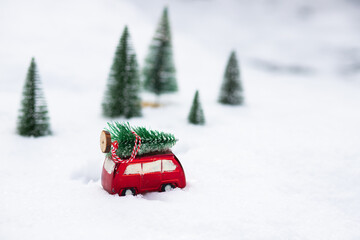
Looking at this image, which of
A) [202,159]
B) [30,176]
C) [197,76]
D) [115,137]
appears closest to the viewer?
[115,137]

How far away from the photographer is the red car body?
7910 millimetres

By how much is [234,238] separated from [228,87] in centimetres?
1394

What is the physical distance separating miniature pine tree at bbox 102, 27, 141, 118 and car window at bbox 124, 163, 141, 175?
7.88 m

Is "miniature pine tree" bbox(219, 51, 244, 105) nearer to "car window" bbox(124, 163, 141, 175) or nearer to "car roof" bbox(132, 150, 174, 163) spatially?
"car roof" bbox(132, 150, 174, 163)

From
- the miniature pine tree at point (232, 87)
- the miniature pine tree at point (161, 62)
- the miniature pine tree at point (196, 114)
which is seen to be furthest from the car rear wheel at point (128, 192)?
the miniature pine tree at point (232, 87)

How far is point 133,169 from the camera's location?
8.01 m

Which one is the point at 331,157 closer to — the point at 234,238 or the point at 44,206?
the point at 234,238

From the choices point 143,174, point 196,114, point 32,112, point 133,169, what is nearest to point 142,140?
point 133,169

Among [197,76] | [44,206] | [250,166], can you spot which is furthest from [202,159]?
[197,76]

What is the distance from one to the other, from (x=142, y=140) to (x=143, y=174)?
86 cm

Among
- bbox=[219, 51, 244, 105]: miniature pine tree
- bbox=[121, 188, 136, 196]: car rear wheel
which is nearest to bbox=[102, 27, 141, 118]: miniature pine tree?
bbox=[219, 51, 244, 105]: miniature pine tree

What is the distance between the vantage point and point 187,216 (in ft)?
24.3

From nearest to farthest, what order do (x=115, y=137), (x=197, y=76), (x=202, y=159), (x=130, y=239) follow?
(x=130, y=239) → (x=115, y=137) → (x=202, y=159) → (x=197, y=76)

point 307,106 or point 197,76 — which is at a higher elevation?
point 197,76
